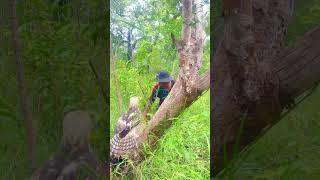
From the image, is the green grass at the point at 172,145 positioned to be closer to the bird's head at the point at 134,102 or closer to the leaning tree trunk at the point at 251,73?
the bird's head at the point at 134,102

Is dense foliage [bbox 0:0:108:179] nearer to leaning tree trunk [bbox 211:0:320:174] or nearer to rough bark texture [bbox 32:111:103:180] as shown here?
rough bark texture [bbox 32:111:103:180]

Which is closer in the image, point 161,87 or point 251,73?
point 161,87

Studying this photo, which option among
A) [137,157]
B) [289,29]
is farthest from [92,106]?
[289,29]

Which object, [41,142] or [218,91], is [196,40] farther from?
[41,142]

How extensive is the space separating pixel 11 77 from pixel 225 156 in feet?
3.20

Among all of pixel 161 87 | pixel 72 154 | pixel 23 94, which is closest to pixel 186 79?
pixel 161 87

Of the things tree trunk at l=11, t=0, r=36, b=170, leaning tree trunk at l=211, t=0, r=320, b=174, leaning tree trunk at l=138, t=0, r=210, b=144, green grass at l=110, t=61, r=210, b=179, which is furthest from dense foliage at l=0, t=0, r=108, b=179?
leaning tree trunk at l=211, t=0, r=320, b=174

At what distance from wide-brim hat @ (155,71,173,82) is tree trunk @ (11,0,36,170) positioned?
595 mm

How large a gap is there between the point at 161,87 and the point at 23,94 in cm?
62

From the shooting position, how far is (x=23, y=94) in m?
1.96

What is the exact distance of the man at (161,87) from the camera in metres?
1.76

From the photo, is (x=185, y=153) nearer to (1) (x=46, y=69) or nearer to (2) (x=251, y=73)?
(2) (x=251, y=73)

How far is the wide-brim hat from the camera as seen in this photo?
176 centimetres

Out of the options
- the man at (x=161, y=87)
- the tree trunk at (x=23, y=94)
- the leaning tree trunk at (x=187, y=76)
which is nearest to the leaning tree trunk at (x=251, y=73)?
the leaning tree trunk at (x=187, y=76)
